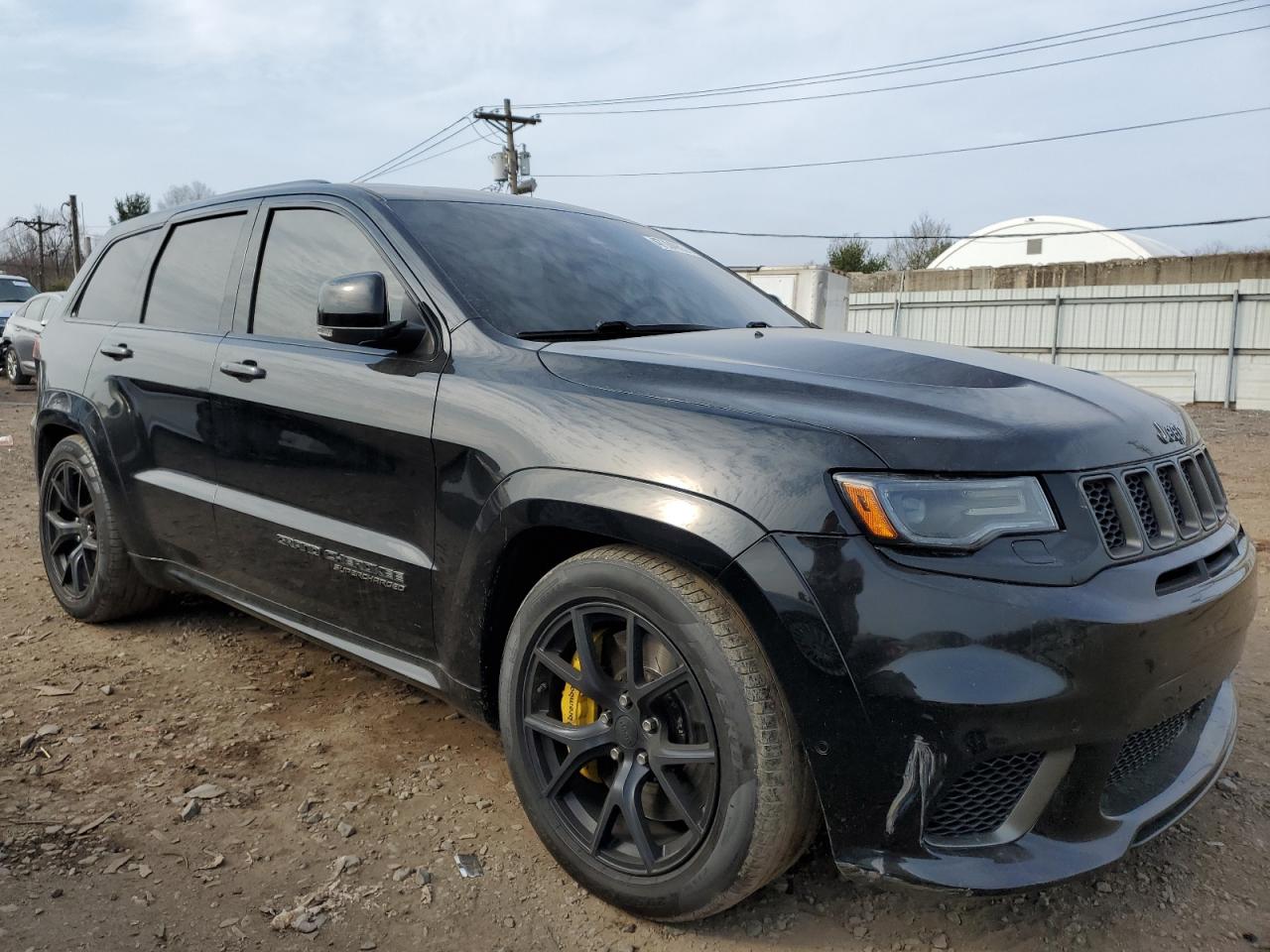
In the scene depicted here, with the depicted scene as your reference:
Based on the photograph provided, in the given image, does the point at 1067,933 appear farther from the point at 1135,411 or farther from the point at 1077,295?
the point at 1077,295

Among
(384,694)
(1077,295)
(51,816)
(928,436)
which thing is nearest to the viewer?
(928,436)

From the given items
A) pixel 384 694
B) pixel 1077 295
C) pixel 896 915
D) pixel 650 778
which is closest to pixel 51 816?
pixel 384 694

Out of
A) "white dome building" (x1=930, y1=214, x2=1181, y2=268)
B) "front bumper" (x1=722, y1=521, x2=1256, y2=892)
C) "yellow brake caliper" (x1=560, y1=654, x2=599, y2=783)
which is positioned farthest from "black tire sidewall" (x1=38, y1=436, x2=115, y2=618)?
"white dome building" (x1=930, y1=214, x2=1181, y2=268)

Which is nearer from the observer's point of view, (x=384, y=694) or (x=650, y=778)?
(x=650, y=778)

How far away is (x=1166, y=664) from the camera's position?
198 cm

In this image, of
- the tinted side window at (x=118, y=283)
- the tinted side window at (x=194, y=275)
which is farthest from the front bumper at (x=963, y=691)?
the tinted side window at (x=118, y=283)

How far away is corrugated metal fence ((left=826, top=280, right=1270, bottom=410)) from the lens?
56.0 ft

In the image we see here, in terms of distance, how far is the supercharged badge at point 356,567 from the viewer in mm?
2793

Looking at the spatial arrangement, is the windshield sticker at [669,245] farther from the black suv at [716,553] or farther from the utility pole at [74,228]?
the utility pole at [74,228]

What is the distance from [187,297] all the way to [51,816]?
1.88 meters

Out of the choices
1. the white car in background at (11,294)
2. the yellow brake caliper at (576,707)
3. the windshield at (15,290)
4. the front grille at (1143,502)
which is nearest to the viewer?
the front grille at (1143,502)

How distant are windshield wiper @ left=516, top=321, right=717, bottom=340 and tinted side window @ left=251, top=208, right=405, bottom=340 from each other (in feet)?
1.75

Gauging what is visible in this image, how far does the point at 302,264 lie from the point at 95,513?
161cm

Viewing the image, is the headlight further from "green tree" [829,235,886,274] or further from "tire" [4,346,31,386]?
"green tree" [829,235,886,274]
